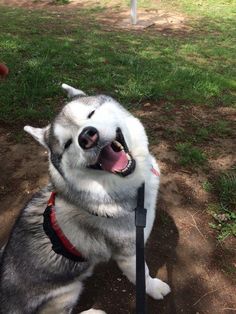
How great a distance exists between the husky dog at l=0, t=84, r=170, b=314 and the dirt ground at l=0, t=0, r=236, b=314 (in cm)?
39

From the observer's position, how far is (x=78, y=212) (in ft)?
8.98

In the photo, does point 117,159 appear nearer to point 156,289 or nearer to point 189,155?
point 156,289

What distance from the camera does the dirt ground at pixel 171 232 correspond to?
3039mm

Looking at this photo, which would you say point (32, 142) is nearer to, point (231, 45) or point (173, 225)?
point (173, 225)

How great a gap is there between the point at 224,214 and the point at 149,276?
3.53ft

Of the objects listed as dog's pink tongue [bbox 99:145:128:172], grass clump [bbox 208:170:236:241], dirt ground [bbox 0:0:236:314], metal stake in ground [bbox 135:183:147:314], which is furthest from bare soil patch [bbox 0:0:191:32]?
metal stake in ground [bbox 135:183:147:314]

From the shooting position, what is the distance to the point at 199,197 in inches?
152

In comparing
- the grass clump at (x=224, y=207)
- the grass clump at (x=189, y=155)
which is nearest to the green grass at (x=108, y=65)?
the grass clump at (x=189, y=155)

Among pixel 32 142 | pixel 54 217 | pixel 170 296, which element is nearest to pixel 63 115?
pixel 54 217

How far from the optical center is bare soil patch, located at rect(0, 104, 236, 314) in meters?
3.04

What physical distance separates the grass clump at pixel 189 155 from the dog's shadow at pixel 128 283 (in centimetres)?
99

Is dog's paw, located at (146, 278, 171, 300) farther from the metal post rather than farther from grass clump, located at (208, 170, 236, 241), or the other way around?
the metal post

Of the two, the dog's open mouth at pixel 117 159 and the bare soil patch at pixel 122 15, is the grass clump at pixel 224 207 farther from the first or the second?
the bare soil patch at pixel 122 15

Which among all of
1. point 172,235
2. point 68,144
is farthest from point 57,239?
point 172,235
